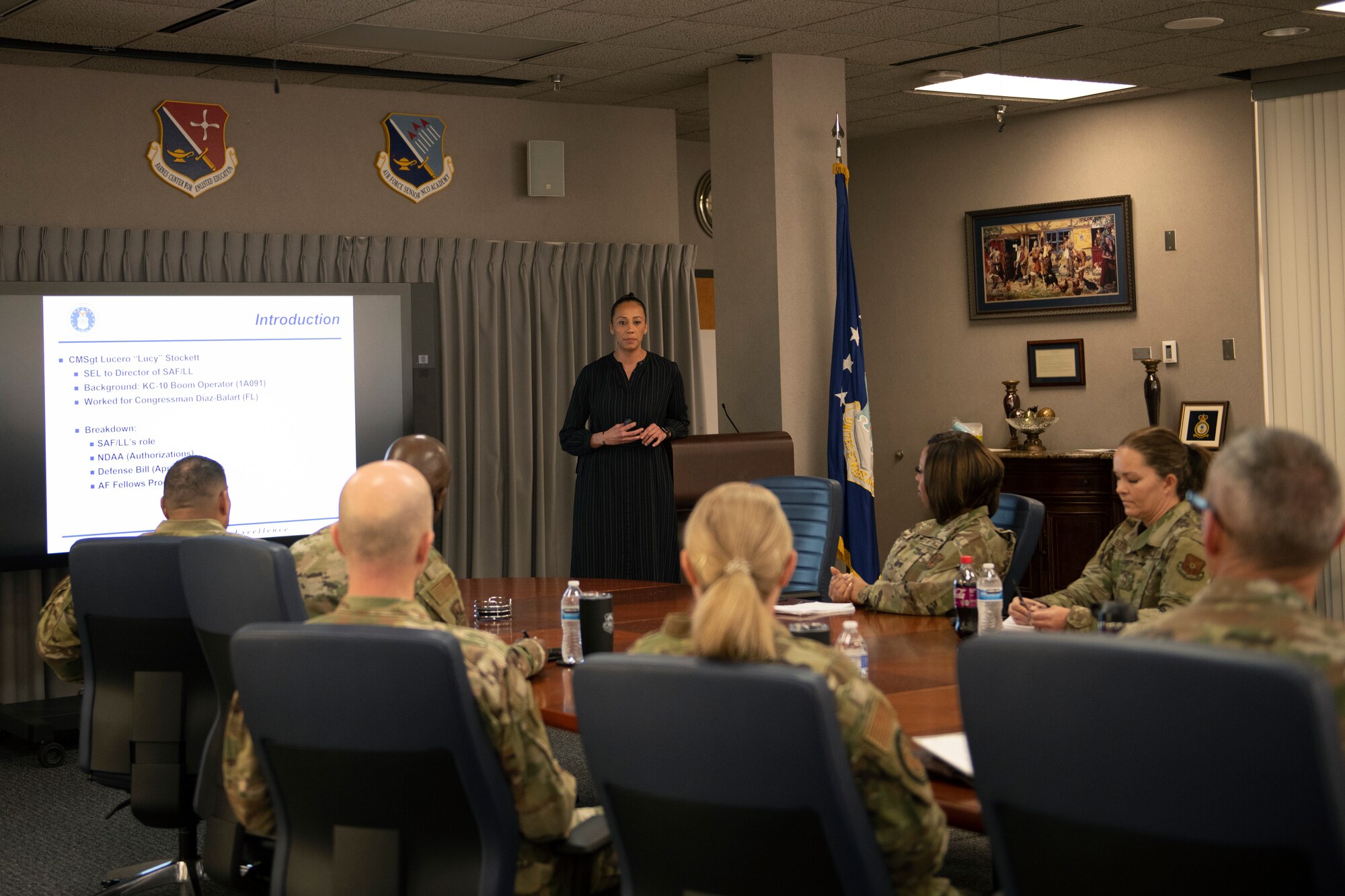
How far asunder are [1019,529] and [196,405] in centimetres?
357

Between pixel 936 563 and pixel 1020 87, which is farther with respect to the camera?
pixel 1020 87

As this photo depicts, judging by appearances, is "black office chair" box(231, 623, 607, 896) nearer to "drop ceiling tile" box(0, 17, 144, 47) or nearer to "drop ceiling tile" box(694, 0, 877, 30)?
"drop ceiling tile" box(694, 0, 877, 30)

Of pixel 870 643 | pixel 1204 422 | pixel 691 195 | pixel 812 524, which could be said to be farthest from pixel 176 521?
pixel 1204 422

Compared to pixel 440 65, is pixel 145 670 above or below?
below

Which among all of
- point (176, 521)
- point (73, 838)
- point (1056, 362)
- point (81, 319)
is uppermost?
point (81, 319)

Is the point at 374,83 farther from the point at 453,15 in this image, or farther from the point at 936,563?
the point at 936,563

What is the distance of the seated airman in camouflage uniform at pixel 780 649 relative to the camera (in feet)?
6.05

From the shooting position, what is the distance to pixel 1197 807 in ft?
5.00

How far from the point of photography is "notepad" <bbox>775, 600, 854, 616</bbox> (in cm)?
365

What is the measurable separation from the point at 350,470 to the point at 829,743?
190 inches

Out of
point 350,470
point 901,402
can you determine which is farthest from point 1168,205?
point 350,470

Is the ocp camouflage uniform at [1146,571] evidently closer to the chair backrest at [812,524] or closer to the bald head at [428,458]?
the chair backrest at [812,524]

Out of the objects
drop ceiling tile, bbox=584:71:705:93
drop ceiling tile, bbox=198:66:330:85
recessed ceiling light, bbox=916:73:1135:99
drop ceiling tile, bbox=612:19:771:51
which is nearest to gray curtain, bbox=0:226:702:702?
drop ceiling tile, bbox=198:66:330:85

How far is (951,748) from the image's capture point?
221cm
